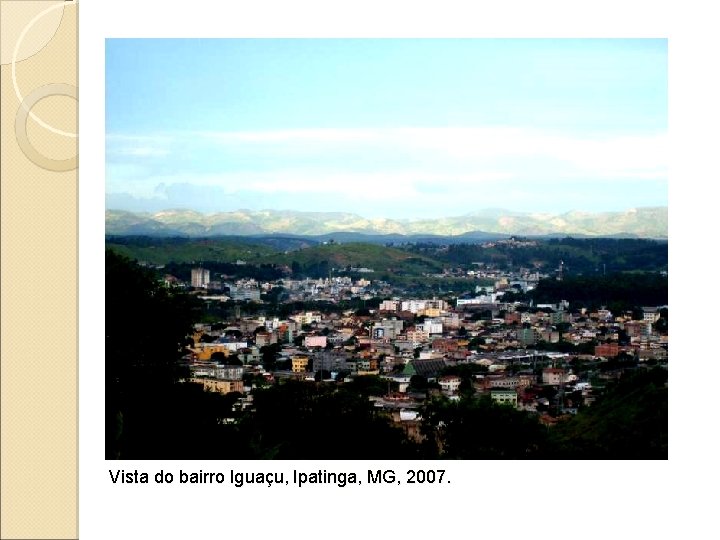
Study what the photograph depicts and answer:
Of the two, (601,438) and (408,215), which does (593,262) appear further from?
(601,438)

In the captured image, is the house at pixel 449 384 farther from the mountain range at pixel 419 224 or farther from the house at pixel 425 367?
the mountain range at pixel 419 224

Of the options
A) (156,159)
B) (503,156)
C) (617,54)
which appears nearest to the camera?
(617,54)

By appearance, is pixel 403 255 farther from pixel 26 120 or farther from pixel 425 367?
pixel 26 120

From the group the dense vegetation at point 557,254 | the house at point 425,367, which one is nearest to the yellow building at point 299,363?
the house at point 425,367

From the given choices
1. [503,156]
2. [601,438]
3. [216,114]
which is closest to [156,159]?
[216,114]

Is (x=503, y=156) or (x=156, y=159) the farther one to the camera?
(x=503, y=156)

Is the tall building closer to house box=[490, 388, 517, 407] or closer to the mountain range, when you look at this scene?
the mountain range

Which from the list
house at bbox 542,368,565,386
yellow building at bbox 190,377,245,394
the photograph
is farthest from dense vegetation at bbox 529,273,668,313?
yellow building at bbox 190,377,245,394
